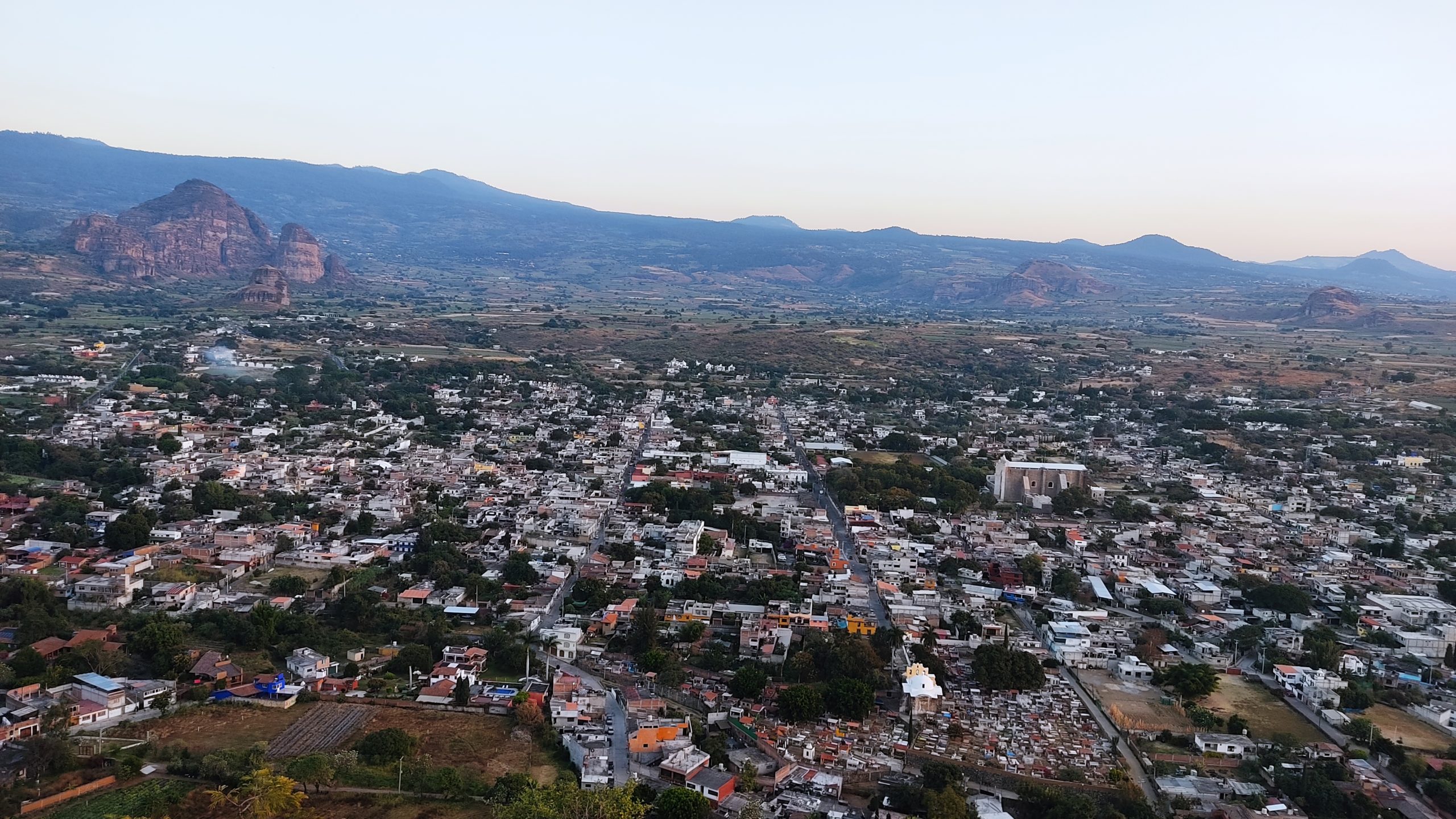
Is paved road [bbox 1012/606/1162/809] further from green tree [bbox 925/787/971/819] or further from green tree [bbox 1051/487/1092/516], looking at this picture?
green tree [bbox 1051/487/1092/516]

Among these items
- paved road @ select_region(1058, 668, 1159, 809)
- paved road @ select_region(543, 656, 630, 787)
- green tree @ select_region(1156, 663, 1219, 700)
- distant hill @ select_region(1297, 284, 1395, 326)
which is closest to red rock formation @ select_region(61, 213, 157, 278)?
paved road @ select_region(543, 656, 630, 787)

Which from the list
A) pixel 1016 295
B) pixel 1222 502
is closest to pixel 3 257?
pixel 1222 502

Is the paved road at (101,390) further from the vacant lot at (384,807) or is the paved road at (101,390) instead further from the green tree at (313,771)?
the vacant lot at (384,807)

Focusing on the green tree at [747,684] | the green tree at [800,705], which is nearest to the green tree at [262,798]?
the green tree at [747,684]

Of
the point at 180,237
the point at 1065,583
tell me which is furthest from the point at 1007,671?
the point at 180,237

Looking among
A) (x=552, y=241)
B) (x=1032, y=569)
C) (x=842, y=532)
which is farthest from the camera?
(x=552, y=241)

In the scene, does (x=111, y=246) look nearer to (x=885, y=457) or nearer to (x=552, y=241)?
(x=885, y=457)

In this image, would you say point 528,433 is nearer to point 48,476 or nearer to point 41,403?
point 48,476
